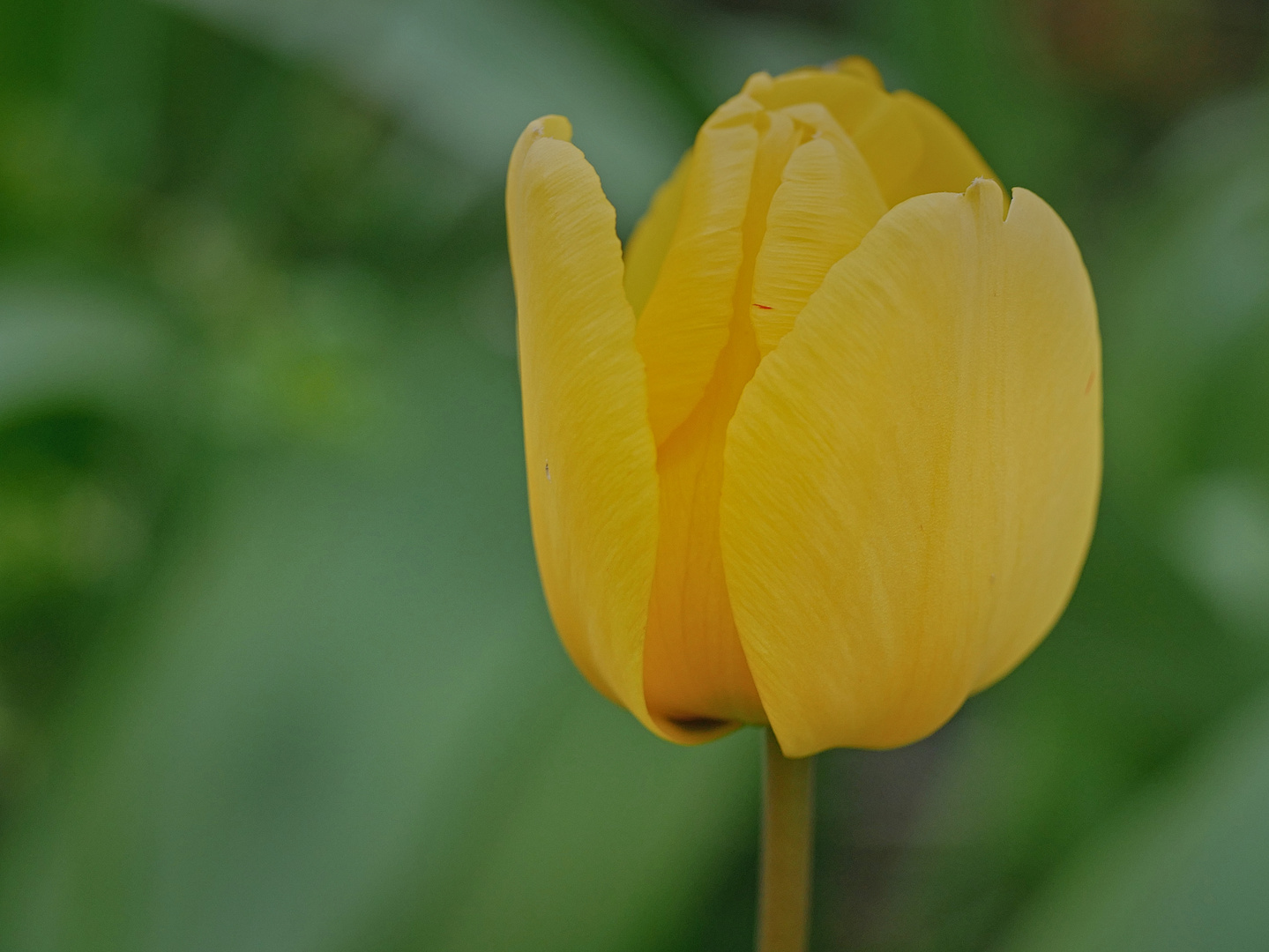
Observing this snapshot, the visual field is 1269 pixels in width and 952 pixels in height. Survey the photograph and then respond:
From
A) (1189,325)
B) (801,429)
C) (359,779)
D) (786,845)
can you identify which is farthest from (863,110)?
(1189,325)

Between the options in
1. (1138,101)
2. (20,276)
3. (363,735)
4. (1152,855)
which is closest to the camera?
(1152,855)

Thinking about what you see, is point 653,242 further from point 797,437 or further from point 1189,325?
point 1189,325

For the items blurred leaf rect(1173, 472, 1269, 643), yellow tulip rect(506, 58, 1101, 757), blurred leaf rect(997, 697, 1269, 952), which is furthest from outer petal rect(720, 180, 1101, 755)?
blurred leaf rect(1173, 472, 1269, 643)

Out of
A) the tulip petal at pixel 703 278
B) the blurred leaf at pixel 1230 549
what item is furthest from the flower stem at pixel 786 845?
the blurred leaf at pixel 1230 549

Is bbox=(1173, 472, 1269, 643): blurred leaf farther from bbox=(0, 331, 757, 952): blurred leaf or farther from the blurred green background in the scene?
bbox=(0, 331, 757, 952): blurred leaf

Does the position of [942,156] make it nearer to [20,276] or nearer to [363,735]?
[363,735]

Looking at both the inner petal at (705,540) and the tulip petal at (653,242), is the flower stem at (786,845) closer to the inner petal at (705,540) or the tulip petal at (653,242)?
the inner petal at (705,540)

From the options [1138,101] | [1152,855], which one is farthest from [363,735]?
[1138,101]
